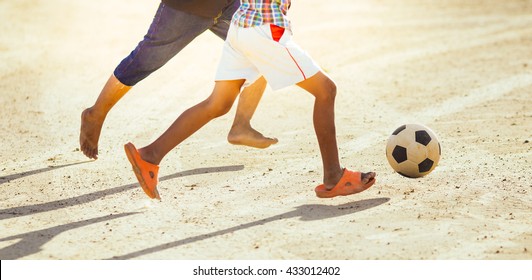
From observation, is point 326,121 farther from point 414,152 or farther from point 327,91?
point 414,152

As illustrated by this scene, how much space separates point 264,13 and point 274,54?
270 millimetres

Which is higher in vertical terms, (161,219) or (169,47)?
(169,47)

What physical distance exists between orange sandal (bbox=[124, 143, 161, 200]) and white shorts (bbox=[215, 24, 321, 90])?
0.96 m

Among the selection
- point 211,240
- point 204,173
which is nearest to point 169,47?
point 204,173

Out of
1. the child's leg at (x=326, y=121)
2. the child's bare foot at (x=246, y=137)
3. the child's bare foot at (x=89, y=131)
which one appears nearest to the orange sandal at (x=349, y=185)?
the child's leg at (x=326, y=121)

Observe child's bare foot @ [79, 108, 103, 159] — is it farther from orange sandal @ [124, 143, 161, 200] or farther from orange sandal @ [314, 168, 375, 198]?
orange sandal @ [314, 168, 375, 198]

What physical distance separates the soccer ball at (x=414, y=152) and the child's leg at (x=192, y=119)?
4.35 ft

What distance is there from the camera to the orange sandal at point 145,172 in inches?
246

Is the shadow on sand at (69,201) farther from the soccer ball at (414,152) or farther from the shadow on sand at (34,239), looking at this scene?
the soccer ball at (414,152)

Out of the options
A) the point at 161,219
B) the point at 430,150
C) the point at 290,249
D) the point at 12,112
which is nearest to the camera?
the point at 290,249

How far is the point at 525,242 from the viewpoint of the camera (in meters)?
5.52

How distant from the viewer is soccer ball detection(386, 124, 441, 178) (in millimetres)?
6762

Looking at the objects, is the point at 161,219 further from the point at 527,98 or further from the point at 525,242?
the point at 527,98

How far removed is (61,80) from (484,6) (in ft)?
27.2
